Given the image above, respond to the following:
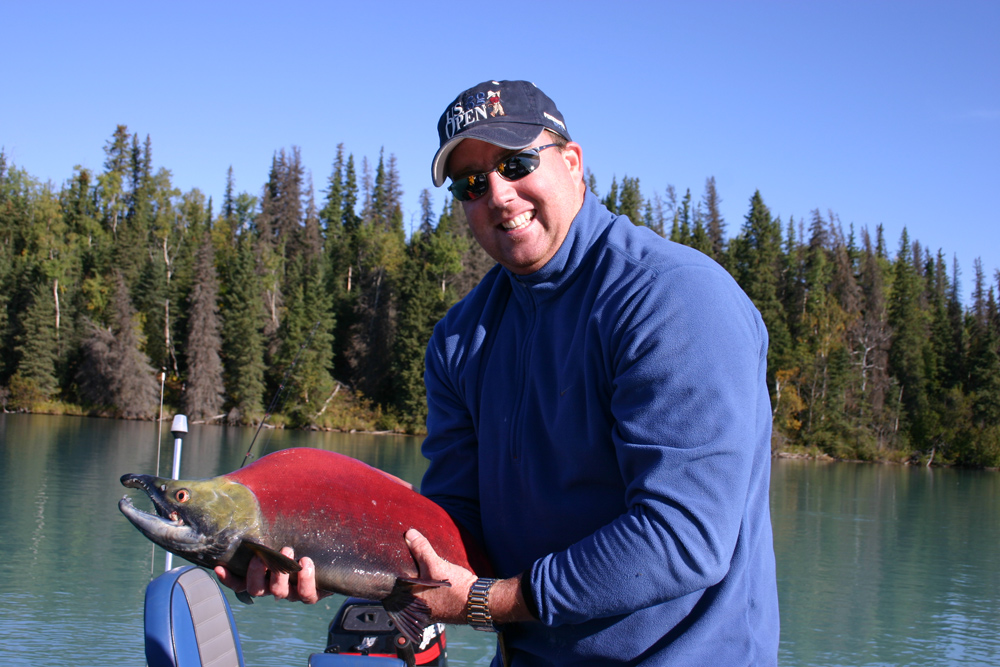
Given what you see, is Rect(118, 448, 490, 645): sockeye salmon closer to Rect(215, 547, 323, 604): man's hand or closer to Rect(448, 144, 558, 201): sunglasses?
Rect(215, 547, 323, 604): man's hand

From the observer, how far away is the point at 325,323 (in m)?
55.6

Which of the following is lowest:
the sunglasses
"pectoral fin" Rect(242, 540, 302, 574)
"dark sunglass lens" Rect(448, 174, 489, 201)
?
"pectoral fin" Rect(242, 540, 302, 574)

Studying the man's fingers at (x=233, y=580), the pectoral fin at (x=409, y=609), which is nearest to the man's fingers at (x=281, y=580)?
the man's fingers at (x=233, y=580)

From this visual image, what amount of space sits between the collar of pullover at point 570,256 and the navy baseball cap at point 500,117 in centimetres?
23

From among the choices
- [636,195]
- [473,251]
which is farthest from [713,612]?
[636,195]

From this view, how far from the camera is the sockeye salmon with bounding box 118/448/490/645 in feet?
6.51

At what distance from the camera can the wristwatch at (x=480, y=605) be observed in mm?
1971

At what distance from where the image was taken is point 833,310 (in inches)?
2495

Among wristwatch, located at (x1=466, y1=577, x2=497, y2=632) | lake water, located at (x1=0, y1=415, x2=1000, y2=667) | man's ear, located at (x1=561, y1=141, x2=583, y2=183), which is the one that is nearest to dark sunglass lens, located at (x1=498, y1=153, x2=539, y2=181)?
man's ear, located at (x1=561, y1=141, x2=583, y2=183)

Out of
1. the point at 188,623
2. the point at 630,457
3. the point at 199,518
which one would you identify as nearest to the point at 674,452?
the point at 630,457

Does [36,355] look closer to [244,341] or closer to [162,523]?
[244,341]

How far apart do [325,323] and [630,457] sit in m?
55.1

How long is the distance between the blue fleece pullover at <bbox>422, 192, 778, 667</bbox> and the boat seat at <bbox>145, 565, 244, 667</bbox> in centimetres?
188

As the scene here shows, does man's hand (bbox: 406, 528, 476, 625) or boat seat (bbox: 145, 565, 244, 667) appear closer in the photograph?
man's hand (bbox: 406, 528, 476, 625)
